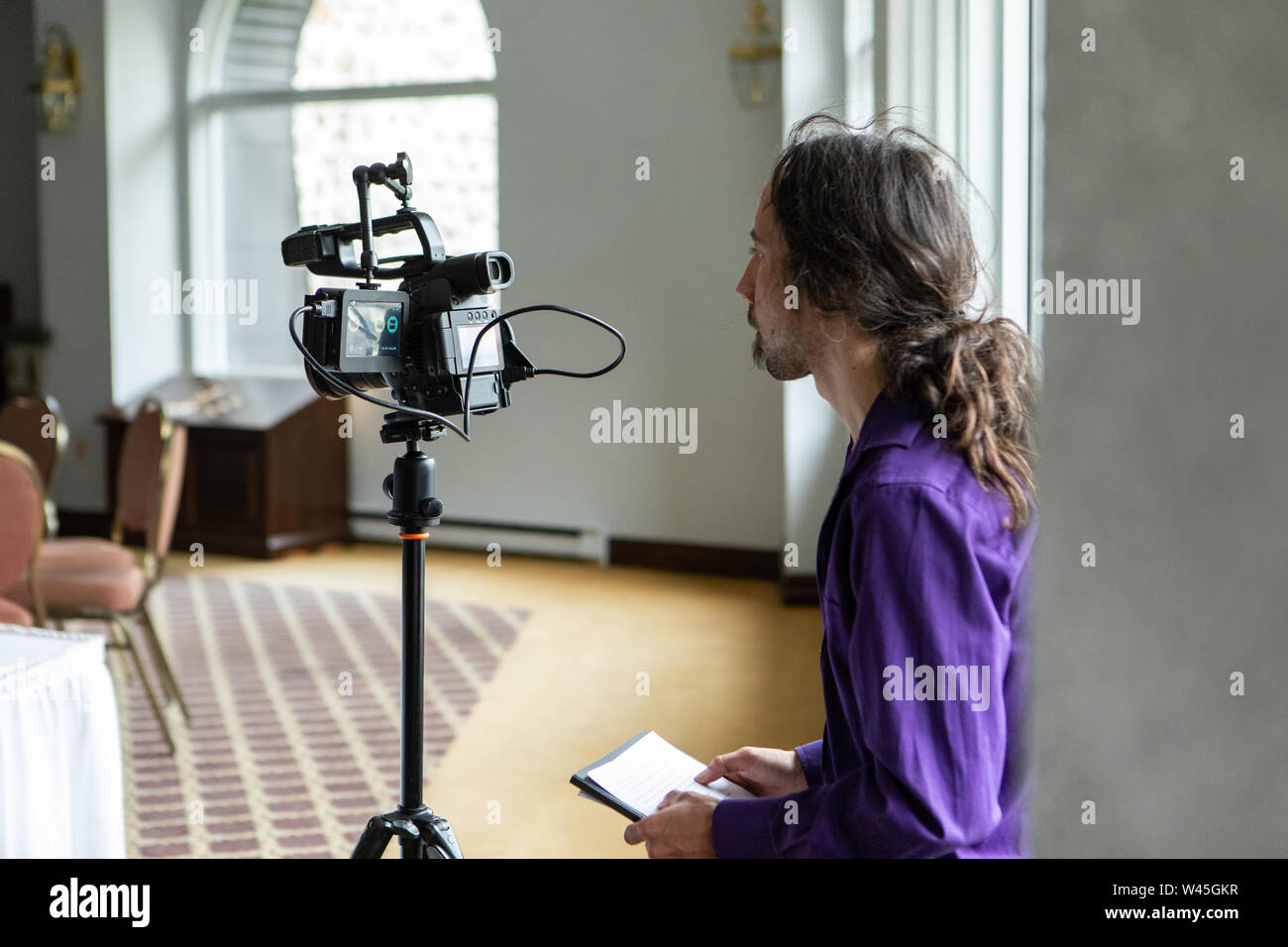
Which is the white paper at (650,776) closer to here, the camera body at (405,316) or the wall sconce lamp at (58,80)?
the camera body at (405,316)

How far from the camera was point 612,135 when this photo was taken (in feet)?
19.5

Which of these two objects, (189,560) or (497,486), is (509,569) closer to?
(497,486)

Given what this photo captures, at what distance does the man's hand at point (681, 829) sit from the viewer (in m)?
1.16

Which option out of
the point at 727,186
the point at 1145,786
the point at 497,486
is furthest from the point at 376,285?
the point at 497,486

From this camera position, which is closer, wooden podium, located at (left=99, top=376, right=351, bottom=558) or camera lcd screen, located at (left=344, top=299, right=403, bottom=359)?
camera lcd screen, located at (left=344, top=299, right=403, bottom=359)

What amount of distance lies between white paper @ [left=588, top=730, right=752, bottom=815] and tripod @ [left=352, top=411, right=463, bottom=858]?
0.26 m

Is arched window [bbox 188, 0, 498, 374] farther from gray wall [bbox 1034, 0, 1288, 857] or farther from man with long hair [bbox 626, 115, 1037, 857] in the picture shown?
gray wall [bbox 1034, 0, 1288, 857]

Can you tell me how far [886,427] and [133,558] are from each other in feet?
10.1

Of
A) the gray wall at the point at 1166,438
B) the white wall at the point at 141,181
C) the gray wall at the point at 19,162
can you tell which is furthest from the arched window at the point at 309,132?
the gray wall at the point at 1166,438

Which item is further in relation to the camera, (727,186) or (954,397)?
(727,186)

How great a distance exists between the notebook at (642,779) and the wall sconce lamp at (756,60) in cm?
465

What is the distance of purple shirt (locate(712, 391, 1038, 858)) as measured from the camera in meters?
0.99

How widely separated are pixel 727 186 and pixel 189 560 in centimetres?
323

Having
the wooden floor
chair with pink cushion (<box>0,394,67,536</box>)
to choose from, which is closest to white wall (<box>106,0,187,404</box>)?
the wooden floor
